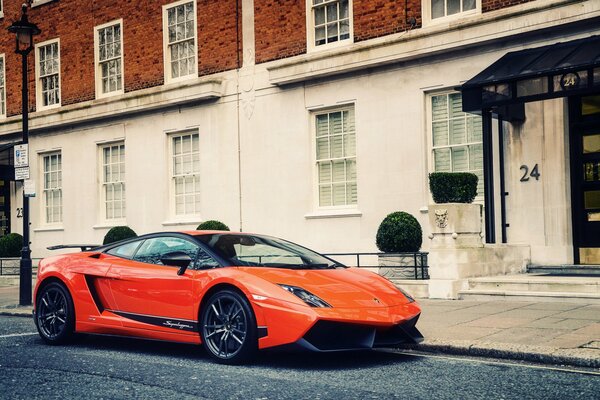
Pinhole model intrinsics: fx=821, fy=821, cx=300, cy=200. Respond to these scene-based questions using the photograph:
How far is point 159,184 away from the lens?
71.8 feet

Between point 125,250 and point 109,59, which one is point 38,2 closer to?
point 109,59

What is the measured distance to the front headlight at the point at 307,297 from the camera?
7.37 metres

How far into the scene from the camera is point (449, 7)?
643 inches

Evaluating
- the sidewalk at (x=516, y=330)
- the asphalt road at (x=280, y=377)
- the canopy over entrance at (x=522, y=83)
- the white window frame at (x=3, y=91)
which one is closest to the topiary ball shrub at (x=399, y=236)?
the canopy over entrance at (x=522, y=83)

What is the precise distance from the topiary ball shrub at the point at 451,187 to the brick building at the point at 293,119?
3.12 feet

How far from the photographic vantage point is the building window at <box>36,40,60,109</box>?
24.9 m

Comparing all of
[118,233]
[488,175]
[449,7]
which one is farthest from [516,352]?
[118,233]

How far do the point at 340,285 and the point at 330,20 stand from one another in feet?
37.7

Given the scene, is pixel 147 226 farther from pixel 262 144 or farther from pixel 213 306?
pixel 213 306

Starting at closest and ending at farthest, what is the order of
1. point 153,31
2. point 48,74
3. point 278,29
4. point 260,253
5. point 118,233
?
point 260,253
point 278,29
point 118,233
point 153,31
point 48,74

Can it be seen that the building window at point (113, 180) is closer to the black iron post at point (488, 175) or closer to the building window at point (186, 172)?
the building window at point (186, 172)

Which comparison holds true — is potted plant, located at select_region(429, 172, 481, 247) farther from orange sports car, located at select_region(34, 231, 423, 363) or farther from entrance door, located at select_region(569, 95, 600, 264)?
orange sports car, located at select_region(34, 231, 423, 363)

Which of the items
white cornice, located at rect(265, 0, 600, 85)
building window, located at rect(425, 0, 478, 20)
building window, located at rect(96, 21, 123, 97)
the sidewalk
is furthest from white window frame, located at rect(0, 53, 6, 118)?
the sidewalk

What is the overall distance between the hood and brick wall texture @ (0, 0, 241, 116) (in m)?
12.7
